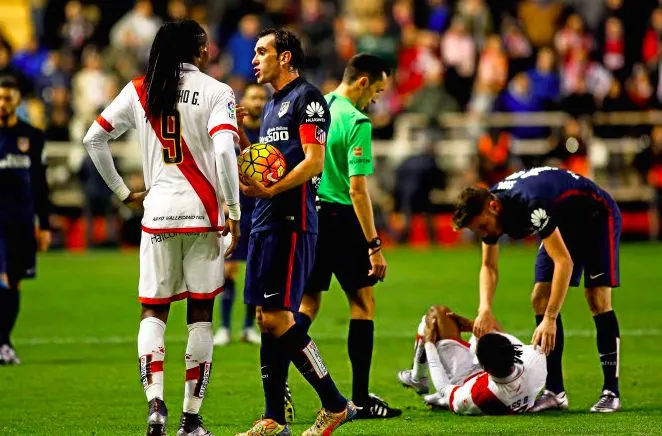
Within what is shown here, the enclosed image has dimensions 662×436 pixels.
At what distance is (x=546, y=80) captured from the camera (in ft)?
81.1

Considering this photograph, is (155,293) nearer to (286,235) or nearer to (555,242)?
(286,235)

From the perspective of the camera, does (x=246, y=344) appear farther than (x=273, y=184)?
Yes

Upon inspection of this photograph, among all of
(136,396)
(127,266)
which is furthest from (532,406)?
(127,266)

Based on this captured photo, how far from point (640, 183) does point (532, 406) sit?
50.5 feet

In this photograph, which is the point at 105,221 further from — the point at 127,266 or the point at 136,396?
the point at 136,396

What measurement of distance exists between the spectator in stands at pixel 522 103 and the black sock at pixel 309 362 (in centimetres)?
1685

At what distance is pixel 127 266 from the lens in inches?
814

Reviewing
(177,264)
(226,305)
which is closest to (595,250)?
(177,264)

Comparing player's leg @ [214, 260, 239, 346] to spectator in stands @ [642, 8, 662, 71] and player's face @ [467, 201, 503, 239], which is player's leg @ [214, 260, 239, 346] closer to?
player's face @ [467, 201, 503, 239]

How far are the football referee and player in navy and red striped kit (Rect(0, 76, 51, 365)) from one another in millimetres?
3878

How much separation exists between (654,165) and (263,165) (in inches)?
668

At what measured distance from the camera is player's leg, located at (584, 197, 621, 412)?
31.1ft

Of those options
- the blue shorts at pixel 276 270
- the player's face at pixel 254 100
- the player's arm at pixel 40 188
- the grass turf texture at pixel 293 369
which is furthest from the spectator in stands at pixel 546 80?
the blue shorts at pixel 276 270

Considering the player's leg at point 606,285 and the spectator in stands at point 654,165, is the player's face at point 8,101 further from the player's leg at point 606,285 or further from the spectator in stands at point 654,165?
the spectator in stands at point 654,165
